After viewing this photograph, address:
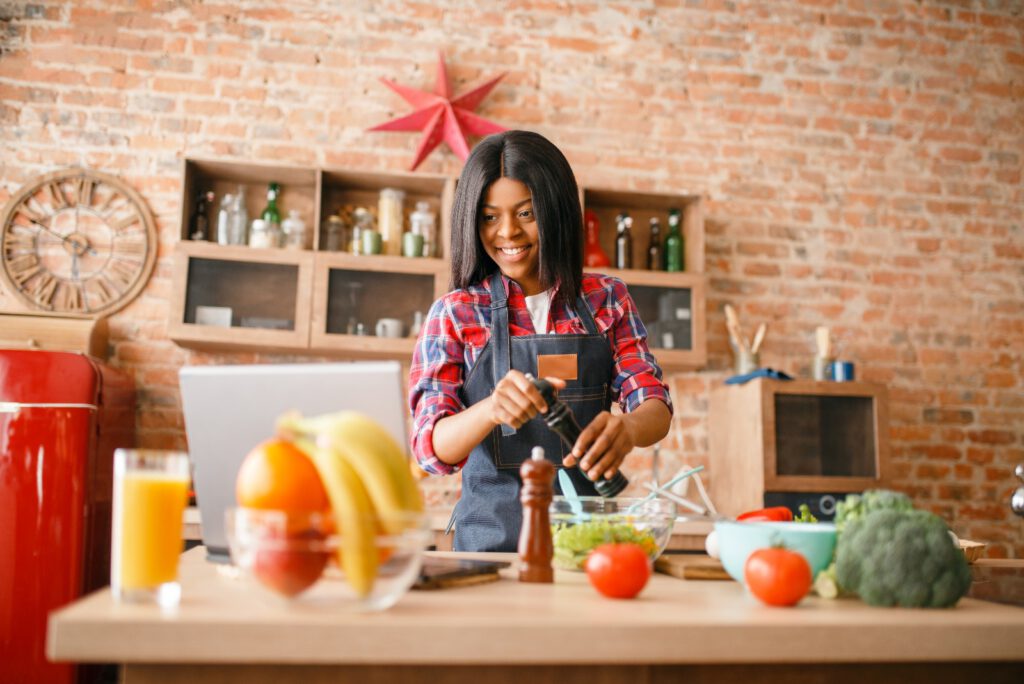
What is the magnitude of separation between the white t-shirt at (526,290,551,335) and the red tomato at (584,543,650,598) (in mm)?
950

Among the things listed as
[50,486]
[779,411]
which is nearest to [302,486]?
[50,486]

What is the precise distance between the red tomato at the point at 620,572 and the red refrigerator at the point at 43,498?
230 centimetres

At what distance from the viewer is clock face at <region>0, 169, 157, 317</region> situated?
335cm

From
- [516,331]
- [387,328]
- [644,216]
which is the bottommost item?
[516,331]

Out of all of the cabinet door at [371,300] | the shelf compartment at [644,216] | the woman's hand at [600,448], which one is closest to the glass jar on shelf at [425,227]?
the cabinet door at [371,300]

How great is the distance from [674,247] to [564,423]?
2.43 metres

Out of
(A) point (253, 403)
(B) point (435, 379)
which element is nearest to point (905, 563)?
(A) point (253, 403)

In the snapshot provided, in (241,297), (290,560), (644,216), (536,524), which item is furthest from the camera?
(644,216)

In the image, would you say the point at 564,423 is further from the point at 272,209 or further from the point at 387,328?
the point at 272,209

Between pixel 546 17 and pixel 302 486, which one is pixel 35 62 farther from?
pixel 302 486

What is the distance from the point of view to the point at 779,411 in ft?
10.7

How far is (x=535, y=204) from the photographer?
181 centimetres

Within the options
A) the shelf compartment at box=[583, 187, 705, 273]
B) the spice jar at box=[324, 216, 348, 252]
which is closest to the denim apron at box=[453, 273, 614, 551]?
the spice jar at box=[324, 216, 348, 252]

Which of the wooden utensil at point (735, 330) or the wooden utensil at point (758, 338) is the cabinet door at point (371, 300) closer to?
the wooden utensil at point (735, 330)
